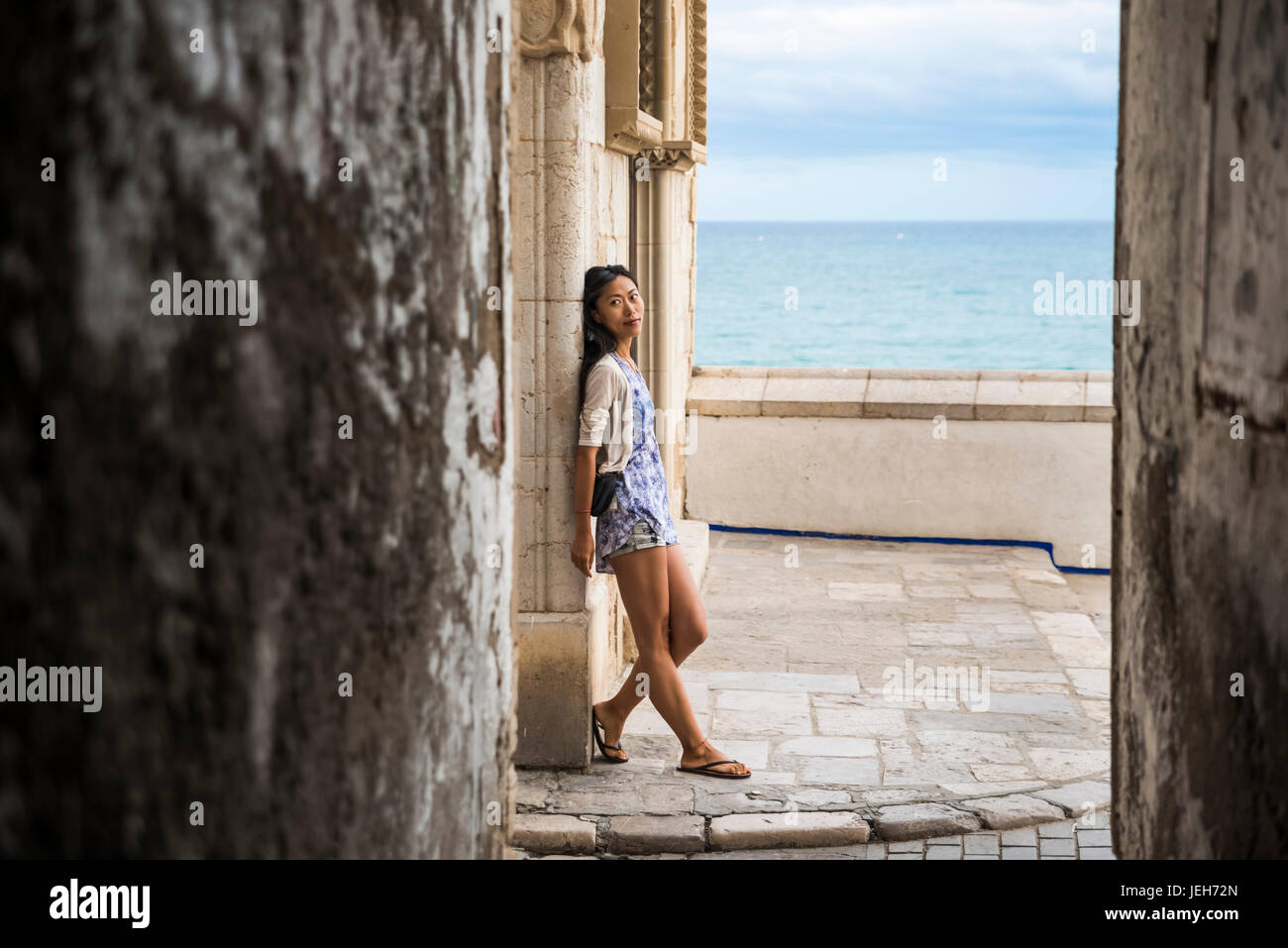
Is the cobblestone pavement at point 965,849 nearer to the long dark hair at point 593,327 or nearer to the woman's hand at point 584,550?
the woman's hand at point 584,550

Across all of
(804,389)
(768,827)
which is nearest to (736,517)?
(804,389)

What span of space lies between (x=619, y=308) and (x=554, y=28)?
100 centimetres

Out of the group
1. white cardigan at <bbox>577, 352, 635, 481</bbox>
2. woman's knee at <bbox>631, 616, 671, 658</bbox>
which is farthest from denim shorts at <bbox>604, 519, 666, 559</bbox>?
woman's knee at <bbox>631, 616, 671, 658</bbox>

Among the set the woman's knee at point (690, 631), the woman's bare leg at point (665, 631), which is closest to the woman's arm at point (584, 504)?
the woman's bare leg at point (665, 631)

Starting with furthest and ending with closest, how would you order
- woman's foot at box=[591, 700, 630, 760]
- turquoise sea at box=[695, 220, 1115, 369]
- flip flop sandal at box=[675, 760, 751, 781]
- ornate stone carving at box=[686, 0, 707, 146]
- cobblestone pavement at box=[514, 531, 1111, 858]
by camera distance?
turquoise sea at box=[695, 220, 1115, 369] < ornate stone carving at box=[686, 0, 707, 146] < woman's foot at box=[591, 700, 630, 760] < flip flop sandal at box=[675, 760, 751, 781] < cobblestone pavement at box=[514, 531, 1111, 858]

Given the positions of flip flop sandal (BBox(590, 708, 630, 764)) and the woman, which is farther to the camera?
flip flop sandal (BBox(590, 708, 630, 764))

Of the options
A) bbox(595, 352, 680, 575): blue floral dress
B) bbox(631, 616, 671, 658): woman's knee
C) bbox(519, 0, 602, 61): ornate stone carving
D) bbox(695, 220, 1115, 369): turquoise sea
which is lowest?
bbox(631, 616, 671, 658): woman's knee

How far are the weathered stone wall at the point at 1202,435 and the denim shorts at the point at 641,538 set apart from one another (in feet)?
8.76

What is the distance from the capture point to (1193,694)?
142 centimetres

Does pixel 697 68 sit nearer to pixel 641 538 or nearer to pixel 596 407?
pixel 596 407

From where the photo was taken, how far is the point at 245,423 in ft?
2.92

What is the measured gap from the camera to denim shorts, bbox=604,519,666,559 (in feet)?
14.7

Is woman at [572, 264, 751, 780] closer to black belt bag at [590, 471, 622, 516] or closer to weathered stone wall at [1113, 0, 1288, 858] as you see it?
black belt bag at [590, 471, 622, 516]

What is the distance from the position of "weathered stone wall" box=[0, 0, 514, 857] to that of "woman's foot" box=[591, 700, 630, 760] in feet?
11.3
